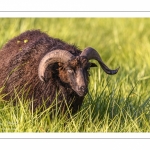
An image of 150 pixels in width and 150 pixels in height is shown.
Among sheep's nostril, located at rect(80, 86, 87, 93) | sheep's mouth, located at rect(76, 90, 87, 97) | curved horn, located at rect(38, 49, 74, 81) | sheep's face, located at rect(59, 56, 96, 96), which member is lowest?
sheep's mouth, located at rect(76, 90, 87, 97)

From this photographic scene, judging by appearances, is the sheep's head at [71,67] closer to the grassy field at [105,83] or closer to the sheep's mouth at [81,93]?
the sheep's mouth at [81,93]

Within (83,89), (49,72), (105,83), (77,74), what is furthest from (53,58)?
(105,83)

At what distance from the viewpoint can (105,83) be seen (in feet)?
43.3

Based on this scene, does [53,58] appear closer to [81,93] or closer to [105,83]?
[81,93]

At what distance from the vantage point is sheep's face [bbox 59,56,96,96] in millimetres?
11055

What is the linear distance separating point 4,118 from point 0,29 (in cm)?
483

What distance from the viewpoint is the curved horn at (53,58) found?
11266mm

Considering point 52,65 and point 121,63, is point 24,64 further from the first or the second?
point 121,63

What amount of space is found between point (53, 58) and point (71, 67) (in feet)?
1.04

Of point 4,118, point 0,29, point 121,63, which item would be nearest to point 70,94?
point 4,118

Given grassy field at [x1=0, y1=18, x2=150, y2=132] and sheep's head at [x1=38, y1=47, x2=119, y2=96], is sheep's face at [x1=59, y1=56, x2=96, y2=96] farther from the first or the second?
grassy field at [x1=0, y1=18, x2=150, y2=132]

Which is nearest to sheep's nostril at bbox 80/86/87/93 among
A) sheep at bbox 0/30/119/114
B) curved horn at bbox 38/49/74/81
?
sheep at bbox 0/30/119/114

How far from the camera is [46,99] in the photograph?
38.1ft

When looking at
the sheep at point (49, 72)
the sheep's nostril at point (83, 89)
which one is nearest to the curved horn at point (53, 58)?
the sheep at point (49, 72)
